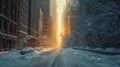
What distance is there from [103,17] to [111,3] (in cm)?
186

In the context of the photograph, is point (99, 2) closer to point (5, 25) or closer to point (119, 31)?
point (119, 31)

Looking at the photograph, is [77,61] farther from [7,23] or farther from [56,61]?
[7,23]

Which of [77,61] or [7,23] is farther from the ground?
[7,23]

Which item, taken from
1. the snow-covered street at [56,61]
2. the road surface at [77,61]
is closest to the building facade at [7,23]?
the snow-covered street at [56,61]

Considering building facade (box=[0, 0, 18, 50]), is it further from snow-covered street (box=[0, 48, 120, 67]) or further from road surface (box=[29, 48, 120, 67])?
road surface (box=[29, 48, 120, 67])

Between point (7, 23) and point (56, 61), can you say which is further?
point (7, 23)

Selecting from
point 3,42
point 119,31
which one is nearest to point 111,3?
point 119,31

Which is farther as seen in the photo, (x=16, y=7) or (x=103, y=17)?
(x=16, y=7)

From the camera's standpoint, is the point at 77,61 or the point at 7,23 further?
the point at 7,23

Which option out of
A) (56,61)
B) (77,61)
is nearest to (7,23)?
(56,61)

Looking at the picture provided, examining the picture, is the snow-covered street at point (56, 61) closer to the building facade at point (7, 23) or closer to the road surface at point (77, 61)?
the road surface at point (77, 61)

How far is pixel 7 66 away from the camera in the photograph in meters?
18.1

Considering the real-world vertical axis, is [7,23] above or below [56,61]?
above

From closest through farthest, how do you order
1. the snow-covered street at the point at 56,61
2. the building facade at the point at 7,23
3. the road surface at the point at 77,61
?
the snow-covered street at the point at 56,61 → the road surface at the point at 77,61 → the building facade at the point at 7,23
